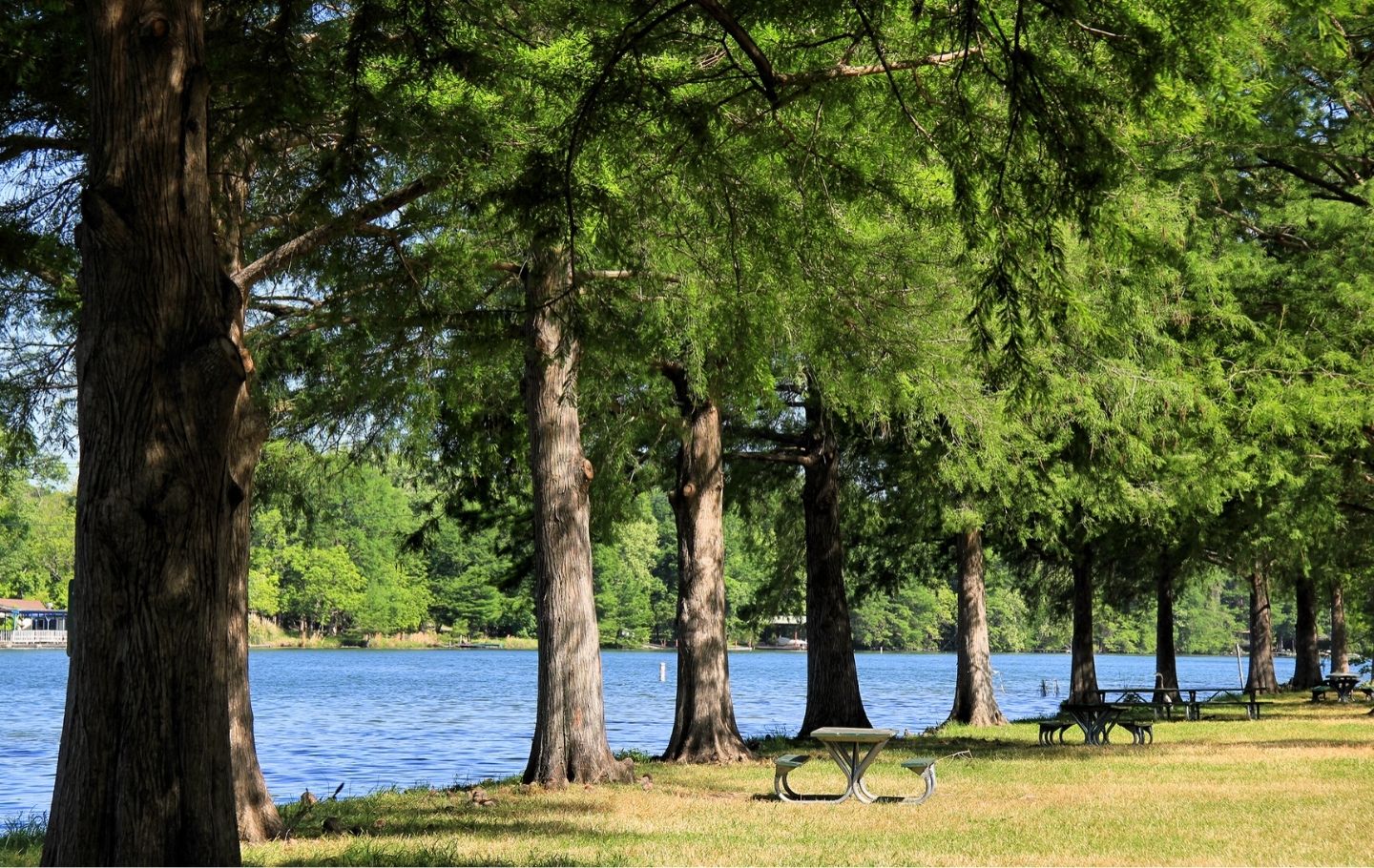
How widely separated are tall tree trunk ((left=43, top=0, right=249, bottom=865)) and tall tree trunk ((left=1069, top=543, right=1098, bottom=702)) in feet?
79.4

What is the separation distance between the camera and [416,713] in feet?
123

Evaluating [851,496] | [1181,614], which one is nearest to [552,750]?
[851,496]

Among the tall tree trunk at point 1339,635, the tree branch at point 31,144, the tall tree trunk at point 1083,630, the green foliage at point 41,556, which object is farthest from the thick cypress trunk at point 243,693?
the green foliage at point 41,556

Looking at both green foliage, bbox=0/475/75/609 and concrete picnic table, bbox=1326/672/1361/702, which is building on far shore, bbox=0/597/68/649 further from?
concrete picnic table, bbox=1326/672/1361/702

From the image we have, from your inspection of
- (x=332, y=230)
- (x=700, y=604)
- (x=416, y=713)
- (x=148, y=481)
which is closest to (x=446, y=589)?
(x=416, y=713)

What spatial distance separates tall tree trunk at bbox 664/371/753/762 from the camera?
18125 mm

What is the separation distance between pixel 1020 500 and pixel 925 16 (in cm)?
1420

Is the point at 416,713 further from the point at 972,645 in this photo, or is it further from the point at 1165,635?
the point at 1165,635

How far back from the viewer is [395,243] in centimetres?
1104

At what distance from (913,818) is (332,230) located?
7054mm

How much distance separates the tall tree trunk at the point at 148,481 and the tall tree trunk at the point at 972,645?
65.7 ft

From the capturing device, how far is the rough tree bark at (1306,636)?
34906 mm

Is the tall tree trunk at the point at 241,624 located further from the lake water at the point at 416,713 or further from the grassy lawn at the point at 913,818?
the lake water at the point at 416,713

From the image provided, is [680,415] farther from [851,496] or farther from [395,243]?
[851,496]
